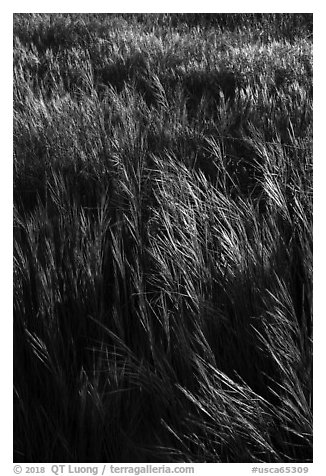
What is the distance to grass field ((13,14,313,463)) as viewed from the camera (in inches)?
48.8

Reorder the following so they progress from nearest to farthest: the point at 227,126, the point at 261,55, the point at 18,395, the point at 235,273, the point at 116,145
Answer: the point at 18,395 < the point at 235,273 < the point at 116,145 < the point at 227,126 < the point at 261,55

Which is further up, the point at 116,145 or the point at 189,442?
the point at 116,145

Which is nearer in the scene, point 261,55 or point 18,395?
point 18,395

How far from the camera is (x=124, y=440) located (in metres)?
1.21

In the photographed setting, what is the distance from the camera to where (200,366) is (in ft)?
4.16

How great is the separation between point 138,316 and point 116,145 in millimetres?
990

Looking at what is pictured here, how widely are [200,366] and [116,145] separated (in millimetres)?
1216

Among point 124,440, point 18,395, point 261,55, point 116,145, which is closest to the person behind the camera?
point 124,440

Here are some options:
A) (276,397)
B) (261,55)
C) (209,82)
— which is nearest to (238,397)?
(276,397)

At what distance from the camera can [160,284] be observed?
1.62 metres

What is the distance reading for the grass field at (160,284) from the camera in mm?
1240

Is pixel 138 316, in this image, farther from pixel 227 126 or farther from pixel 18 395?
pixel 227 126

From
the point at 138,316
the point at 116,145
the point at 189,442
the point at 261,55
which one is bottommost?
the point at 189,442

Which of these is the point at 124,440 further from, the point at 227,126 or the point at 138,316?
the point at 227,126
